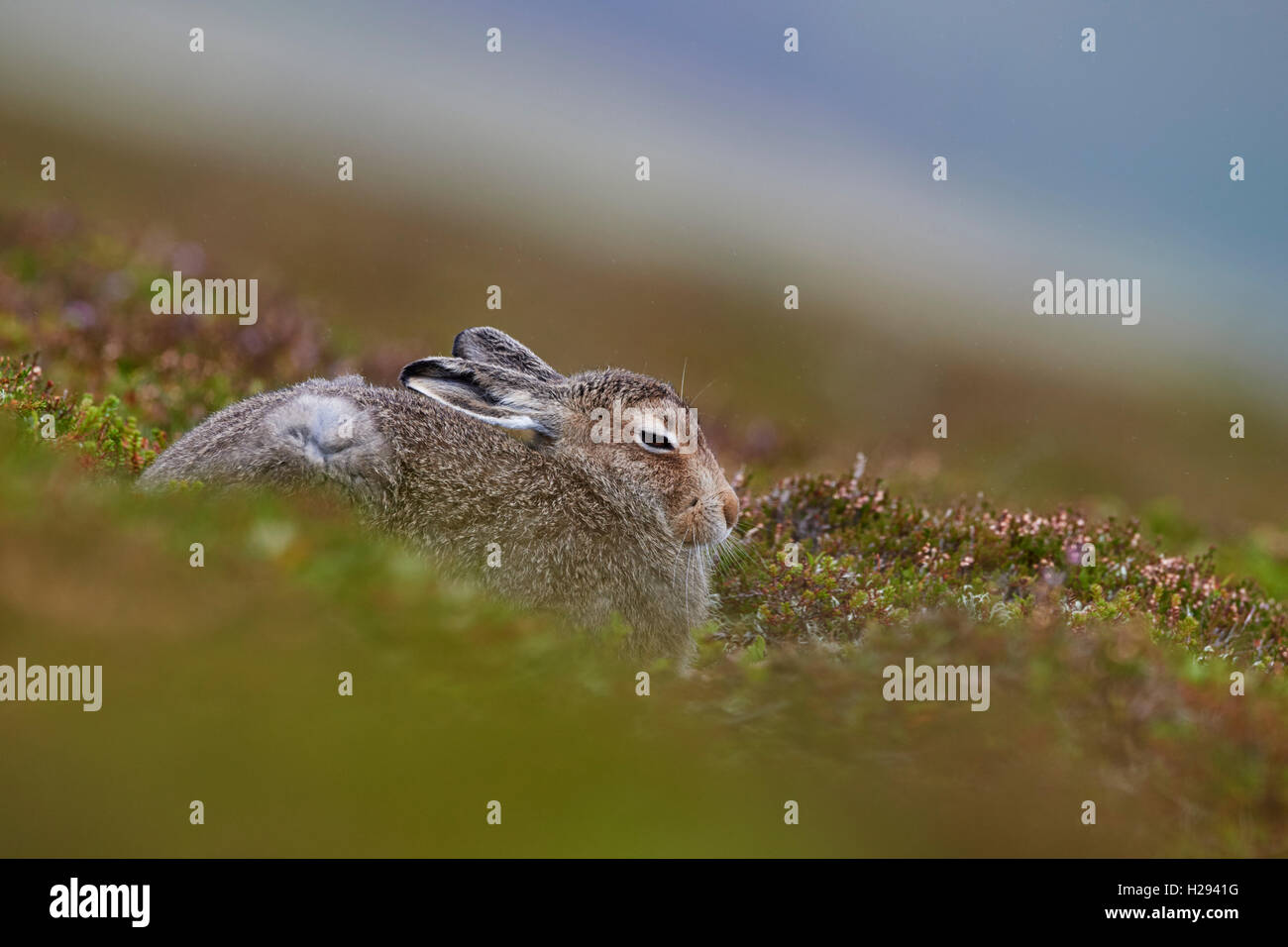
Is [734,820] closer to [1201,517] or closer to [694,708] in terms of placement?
[694,708]

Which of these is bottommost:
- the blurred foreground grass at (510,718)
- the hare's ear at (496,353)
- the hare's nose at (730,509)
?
the blurred foreground grass at (510,718)

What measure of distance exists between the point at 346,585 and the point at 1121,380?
5849 centimetres

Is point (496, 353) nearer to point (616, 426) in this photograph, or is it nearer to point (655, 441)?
point (616, 426)

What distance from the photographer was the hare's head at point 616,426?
456 inches

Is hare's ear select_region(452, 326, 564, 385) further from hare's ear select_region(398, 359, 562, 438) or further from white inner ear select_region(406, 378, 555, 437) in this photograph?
white inner ear select_region(406, 378, 555, 437)

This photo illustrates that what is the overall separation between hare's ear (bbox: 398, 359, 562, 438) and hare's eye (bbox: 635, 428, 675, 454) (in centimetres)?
86

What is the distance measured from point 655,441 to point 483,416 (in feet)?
5.60

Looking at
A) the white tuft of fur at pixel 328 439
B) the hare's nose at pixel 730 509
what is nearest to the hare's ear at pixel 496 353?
the hare's nose at pixel 730 509

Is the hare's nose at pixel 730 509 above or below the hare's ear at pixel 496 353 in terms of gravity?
below

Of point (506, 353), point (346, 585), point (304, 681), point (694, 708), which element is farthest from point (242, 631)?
point (506, 353)

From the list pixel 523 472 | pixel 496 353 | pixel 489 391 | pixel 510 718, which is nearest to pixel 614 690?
pixel 510 718

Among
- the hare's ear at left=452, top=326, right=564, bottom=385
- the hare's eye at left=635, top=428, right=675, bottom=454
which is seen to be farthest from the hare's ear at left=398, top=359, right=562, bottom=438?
the hare's eye at left=635, top=428, right=675, bottom=454

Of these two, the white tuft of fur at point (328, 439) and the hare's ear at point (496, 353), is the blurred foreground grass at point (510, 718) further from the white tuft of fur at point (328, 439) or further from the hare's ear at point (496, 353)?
the hare's ear at point (496, 353)

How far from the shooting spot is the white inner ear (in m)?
11.3
